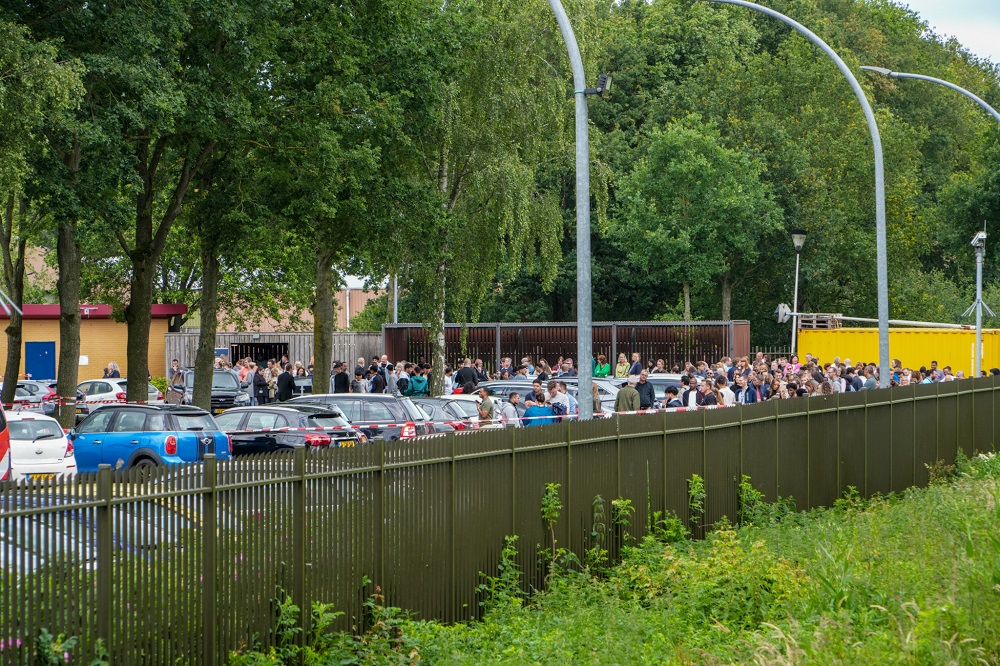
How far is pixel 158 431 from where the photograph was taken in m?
20.9

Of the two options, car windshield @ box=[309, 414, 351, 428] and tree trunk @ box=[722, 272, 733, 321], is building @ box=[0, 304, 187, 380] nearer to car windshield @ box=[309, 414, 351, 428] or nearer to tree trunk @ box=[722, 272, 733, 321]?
tree trunk @ box=[722, 272, 733, 321]

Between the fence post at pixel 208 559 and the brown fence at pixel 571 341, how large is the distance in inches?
1467

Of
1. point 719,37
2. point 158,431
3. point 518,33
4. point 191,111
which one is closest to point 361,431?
point 158,431

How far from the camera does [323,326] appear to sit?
3369 cm

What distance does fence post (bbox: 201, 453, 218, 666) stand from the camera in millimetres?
8461

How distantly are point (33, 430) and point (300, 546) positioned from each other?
12.9m

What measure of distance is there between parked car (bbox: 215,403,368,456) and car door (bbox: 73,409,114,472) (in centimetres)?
206

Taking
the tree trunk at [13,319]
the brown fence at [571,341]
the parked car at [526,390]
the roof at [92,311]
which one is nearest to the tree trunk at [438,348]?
the parked car at [526,390]

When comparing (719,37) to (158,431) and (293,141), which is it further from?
(158,431)

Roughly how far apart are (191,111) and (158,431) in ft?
23.5

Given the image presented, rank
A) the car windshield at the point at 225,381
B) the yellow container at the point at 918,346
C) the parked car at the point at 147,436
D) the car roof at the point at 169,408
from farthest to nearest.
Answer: the yellow container at the point at 918,346
the car windshield at the point at 225,381
the car roof at the point at 169,408
the parked car at the point at 147,436

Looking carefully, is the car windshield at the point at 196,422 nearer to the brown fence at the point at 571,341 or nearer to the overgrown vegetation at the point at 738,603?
the overgrown vegetation at the point at 738,603

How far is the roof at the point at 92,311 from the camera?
49.6m

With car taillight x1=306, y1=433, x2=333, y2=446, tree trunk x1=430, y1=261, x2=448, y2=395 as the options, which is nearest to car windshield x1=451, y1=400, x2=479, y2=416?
car taillight x1=306, y1=433, x2=333, y2=446
